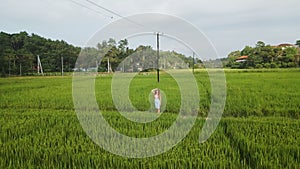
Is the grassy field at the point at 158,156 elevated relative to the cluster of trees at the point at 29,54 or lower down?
lower down

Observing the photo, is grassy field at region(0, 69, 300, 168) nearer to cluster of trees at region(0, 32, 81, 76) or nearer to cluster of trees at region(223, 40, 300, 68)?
cluster of trees at region(0, 32, 81, 76)

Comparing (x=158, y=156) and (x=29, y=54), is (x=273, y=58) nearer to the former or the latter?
(x=29, y=54)

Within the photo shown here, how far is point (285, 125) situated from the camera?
4.05 m

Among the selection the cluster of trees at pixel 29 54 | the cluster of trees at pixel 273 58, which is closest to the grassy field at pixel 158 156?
the cluster of trees at pixel 29 54

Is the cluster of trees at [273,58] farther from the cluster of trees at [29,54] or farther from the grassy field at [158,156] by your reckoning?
the grassy field at [158,156]

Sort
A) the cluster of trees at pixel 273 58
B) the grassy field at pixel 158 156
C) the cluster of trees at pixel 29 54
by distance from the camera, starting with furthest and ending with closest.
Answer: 1. the cluster of trees at pixel 273 58
2. the cluster of trees at pixel 29 54
3. the grassy field at pixel 158 156

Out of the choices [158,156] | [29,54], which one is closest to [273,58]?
[29,54]

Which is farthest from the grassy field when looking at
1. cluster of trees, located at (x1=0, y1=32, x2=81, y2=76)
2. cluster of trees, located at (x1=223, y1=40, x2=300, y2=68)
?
cluster of trees, located at (x1=223, y1=40, x2=300, y2=68)

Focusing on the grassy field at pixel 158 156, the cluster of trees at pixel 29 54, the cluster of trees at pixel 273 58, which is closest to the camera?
the grassy field at pixel 158 156

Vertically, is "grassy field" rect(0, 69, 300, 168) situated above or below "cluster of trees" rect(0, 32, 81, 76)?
below

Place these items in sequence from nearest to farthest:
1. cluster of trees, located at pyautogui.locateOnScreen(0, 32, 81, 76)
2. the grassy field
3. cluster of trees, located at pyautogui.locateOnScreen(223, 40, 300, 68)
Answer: the grassy field → cluster of trees, located at pyautogui.locateOnScreen(0, 32, 81, 76) → cluster of trees, located at pyautogui.locateOnScreen(223, 40, 300, 68)

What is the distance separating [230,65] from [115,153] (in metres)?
35.3

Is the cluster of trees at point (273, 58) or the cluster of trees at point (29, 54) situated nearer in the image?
the cluster of trees at point (29, 54)

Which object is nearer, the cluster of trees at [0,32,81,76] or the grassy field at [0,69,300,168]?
the grassy field at [0,69,300,168]
